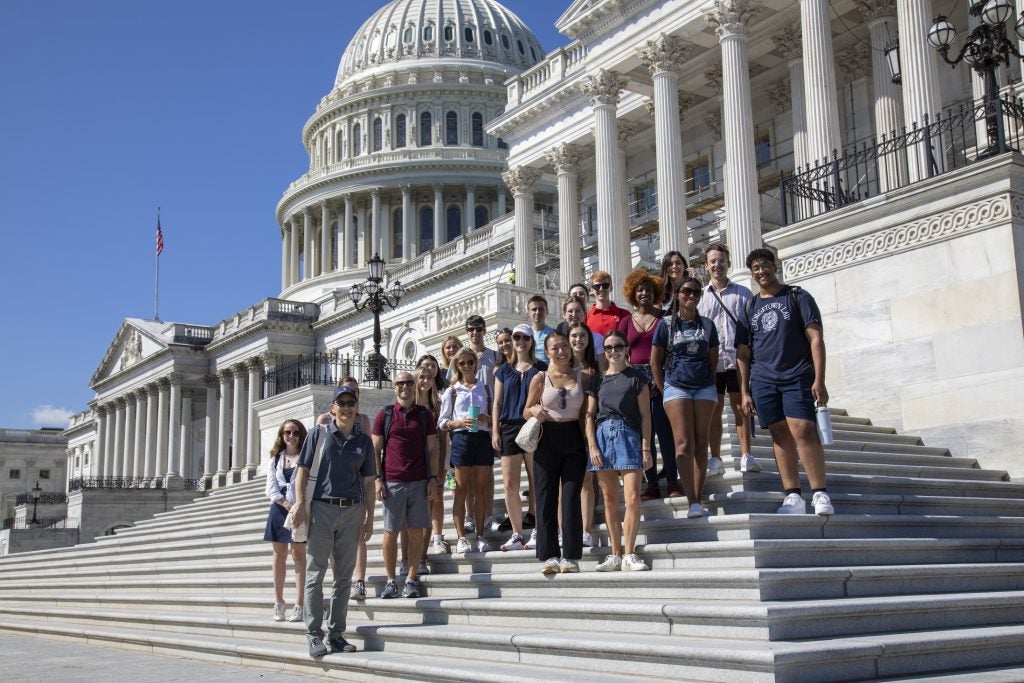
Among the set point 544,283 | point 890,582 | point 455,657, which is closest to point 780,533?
point 890,582

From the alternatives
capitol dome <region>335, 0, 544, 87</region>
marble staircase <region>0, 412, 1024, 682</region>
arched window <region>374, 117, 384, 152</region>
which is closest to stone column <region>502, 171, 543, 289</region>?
marble staircase <region>0, 412, 1024, 682</region>

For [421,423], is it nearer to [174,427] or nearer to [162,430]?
[174,427]

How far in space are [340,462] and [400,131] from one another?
85.7 meters

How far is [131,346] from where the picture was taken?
79.9m

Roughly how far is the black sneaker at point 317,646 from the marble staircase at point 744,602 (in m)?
0.14

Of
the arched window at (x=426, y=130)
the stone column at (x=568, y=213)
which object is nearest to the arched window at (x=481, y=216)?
the arched window at (x=426, y=130)

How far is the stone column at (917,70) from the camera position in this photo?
66.0 ft

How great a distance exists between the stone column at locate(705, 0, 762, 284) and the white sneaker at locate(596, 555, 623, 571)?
51.3ft

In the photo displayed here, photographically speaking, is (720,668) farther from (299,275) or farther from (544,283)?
(299,275)

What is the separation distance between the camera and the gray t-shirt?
28.8 ft

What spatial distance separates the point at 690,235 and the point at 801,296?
25831 millimetres

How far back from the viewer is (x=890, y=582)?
7.89 m

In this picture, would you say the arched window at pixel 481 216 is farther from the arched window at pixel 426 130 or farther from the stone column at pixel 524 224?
the stone column at pixel 524 224

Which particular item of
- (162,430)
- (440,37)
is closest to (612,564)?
(162,430)
